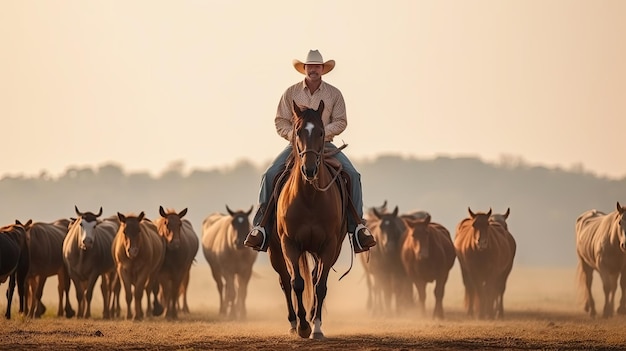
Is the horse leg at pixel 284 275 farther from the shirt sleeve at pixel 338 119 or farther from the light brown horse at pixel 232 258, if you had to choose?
the light brown horse at pixel 232 258

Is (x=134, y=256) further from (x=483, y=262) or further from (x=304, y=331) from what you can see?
(x=304, y=331)

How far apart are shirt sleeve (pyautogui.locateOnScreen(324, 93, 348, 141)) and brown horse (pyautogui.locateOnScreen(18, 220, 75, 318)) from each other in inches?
361

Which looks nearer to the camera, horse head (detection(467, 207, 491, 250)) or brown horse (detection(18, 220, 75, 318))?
brown horse (detection(18, 220, 75, 318))

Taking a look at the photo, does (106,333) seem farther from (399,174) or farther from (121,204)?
(399,174)

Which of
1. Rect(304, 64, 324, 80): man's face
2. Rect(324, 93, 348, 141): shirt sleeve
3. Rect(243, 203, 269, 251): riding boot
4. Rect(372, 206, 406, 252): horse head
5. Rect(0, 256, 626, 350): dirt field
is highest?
Rect(304, 64, 324, 80): man's face

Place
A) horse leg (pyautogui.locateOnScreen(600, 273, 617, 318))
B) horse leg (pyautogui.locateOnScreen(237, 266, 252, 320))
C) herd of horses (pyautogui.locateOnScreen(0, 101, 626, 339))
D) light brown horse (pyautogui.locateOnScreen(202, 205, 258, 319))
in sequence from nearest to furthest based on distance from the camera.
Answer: herd of horses (pyautogui.locateOnScreen(0, 101, 626, 339)) → horse leg (pyautogui.locateOnScreen(600, 273, 617, 318)) → horse leg (pyautogui.locateOnScreen(237, 266, 252, 320)) → light brown horse (pyautogui.locateOnScreen(202, 205, 258, 319))

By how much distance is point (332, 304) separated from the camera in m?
35.8

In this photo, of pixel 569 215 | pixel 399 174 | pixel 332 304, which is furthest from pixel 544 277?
pixel 399 174

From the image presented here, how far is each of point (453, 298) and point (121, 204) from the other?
301 ft

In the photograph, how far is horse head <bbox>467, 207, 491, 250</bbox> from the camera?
91.8 feet

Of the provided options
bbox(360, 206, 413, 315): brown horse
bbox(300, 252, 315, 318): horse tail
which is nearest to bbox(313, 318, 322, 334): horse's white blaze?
bbox(300, 252, 315, 318): horse tail

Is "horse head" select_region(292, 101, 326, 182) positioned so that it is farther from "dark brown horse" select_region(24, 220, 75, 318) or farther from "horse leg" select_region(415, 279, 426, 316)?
"horse leg" select_region(415, 279, 426, 316)

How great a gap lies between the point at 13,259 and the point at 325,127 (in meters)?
7.82

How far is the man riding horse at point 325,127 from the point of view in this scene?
713 inches
